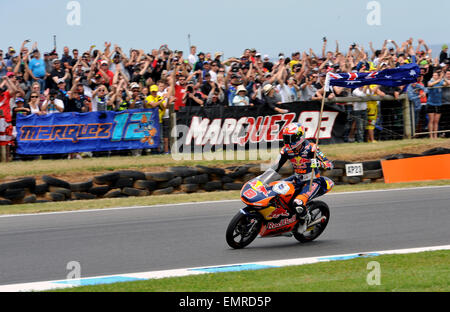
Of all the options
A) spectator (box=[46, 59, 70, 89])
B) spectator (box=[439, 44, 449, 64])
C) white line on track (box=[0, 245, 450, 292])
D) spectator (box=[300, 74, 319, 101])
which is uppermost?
spectator (box=[439, 44, 449, 64])

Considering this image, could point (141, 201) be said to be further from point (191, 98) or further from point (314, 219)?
point (314, 219)

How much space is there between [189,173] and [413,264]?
7.54 meters

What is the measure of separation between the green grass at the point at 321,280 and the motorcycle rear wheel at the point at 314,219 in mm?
1688

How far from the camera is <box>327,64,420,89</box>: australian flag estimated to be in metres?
11.5

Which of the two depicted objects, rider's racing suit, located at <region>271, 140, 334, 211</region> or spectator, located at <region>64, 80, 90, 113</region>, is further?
spectator, located at <region>64, 80, 90, 113</region>

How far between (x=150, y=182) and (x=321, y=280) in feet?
25.9

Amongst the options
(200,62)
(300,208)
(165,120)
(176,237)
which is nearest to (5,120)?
(165,120)

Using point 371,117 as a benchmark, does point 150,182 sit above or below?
below

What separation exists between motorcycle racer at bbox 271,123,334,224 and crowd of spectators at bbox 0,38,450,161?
7.13 metres

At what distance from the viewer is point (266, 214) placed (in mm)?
9328

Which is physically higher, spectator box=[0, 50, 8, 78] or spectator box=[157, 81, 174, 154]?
spectator box=[0, 50, 8, 78]

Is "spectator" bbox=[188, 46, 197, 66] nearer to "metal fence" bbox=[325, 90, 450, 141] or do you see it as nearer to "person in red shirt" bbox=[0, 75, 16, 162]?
"metal fence" bbox=[325, 90, 450, 141]

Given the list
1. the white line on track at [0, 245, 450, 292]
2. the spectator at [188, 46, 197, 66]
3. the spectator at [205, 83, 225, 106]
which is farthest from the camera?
the spectator at [188, 46, 197, 66]

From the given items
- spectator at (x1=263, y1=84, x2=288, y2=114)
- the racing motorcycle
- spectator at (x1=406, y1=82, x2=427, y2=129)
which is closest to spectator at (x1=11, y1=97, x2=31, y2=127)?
spectator at (x1=263, y1=84, x2=288, y2=114)
